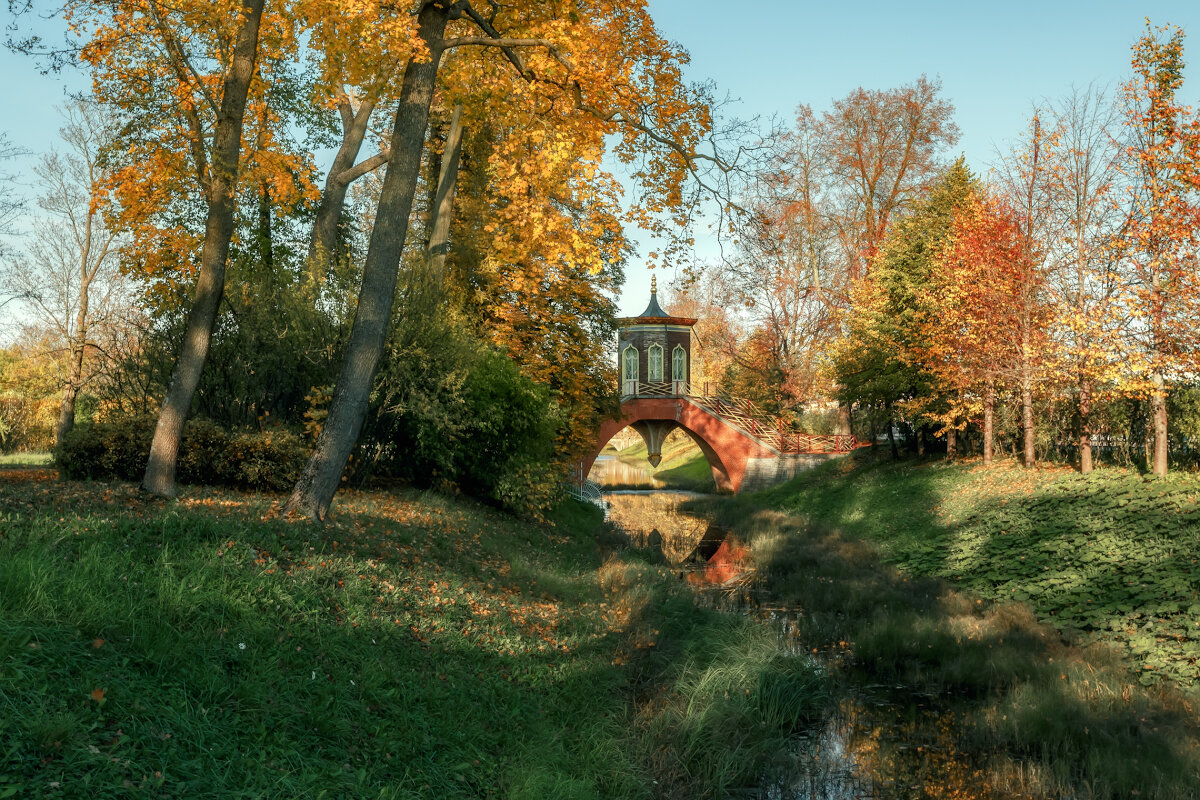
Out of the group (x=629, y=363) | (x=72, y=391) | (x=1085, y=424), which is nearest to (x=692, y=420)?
(x=629, y=363)

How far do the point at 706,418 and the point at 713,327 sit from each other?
34.0ft

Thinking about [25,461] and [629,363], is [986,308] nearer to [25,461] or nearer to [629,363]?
[629,363]

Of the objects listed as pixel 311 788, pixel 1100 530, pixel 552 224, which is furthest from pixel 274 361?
pixel 1100 530

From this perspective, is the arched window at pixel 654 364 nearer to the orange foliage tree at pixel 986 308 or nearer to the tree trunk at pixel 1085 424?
the orange foliage tree at pixel 986 308

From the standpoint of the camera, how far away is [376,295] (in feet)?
29.6

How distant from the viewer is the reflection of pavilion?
33.6 meters

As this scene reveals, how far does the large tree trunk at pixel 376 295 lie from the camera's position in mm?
8836

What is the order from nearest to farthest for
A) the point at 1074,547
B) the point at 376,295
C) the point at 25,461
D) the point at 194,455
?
1. the point at 376,295
2. the point at 194,455
3. the point at 1074,547
4. the point at 25,461

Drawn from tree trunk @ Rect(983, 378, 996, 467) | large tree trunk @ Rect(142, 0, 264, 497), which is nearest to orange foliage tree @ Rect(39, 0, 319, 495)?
large tree trunk @ Rect(142, 0, 264, 497)

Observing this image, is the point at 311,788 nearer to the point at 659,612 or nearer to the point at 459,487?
the point at 659,612

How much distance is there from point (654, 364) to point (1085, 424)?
24.4 metres

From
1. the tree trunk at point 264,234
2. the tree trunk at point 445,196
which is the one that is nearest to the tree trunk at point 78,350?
the tree trunk at point 264,234

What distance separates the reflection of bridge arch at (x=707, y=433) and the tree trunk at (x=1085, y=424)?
57.6 ft

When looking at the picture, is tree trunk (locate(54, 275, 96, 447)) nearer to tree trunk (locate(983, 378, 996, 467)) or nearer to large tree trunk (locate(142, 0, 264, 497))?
large tree trunk (locate(142, 0, 264, 497))
